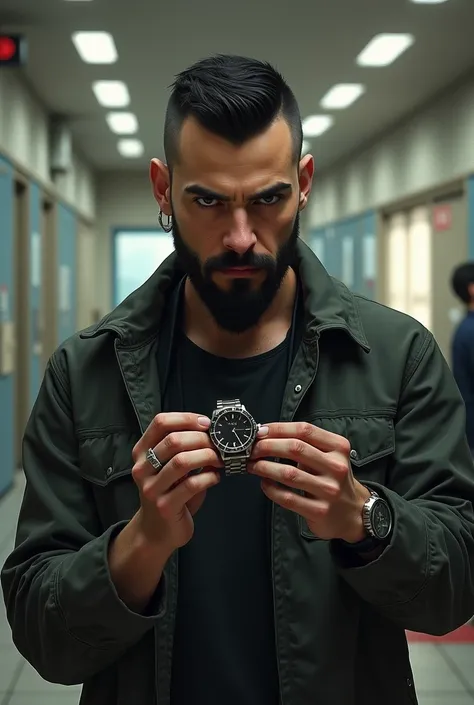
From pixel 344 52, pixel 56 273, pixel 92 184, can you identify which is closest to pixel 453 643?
pixel 344 52

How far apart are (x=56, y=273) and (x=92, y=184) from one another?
4807mm

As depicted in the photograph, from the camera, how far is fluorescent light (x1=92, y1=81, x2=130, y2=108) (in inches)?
327

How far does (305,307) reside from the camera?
1320 mm

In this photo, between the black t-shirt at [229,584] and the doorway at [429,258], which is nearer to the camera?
the black t-shirt at [229,584]

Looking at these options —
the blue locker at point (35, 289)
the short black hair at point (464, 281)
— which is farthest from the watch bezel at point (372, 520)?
the blue locker at point (35, 289)

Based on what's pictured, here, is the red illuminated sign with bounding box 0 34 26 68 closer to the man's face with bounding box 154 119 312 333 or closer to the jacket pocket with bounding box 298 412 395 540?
the man's face with bounding box 154 119 312 333

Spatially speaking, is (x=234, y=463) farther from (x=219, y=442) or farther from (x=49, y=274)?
(x=49, y=274)

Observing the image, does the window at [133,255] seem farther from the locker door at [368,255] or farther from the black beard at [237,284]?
the black beard at [237,284]

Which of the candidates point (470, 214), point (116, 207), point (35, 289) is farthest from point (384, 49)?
point (116, 207)

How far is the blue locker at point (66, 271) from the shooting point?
378 inches

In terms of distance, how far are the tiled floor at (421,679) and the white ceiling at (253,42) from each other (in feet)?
14.0

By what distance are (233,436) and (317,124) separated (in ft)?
31.9

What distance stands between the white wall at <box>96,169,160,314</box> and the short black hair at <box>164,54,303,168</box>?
13.2 meters

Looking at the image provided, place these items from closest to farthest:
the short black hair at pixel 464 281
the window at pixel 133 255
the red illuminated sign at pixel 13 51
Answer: the short black hair at pixel 464 281 < the red illuminated sign at pixel 13 51 < the window at pixel 133 255
